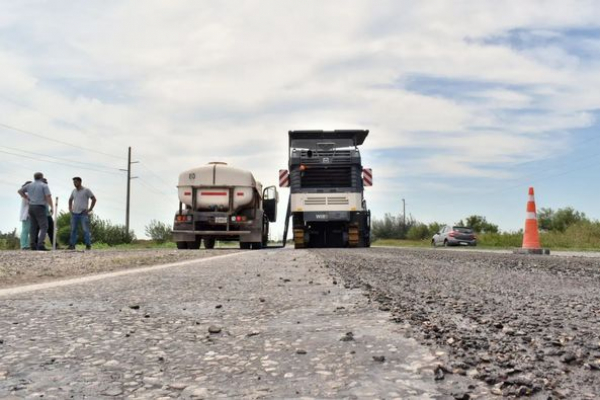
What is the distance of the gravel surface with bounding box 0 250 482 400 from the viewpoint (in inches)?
62.7

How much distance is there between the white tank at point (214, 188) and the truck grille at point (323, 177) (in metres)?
1.99

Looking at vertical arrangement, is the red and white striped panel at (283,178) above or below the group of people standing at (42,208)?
above

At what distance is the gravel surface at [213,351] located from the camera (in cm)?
159

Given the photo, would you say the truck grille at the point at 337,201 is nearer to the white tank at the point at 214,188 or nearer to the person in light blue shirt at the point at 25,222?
the white tank at the point at 214,188

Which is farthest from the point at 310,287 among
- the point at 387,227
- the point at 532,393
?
the point at 387,227

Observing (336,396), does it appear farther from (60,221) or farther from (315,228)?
(60,221)

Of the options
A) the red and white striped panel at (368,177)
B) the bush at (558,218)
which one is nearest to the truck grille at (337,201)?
the red and white striped panel at (368,177)

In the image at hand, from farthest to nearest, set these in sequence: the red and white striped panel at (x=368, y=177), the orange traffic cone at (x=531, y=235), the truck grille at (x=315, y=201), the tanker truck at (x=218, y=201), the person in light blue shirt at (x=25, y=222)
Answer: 1. the red and white striped panel at (x=368, y=177)
2. the truck grille at (x=315, y=201)
3. the tanker truck at (x=218, y=201)
4. the person in light blue shirt at (x=25, y=222)
5. the orange traffic cone at (x=531, y=235)

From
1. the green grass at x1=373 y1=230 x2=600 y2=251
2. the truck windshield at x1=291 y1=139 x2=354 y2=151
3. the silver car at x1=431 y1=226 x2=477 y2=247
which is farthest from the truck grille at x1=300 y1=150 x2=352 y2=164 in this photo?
the silver car at x1=431 y1=226 x2=477 y2=247

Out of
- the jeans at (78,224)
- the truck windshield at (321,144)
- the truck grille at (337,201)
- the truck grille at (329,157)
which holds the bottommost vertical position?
the jeans at (78,224)

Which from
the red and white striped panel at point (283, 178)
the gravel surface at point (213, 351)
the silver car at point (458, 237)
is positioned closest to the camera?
the gravel surface at point (213, 351)

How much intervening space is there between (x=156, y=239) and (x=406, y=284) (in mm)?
36961

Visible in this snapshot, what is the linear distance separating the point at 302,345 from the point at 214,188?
58.1ft

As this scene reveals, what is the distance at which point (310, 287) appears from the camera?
4156 millimetres
